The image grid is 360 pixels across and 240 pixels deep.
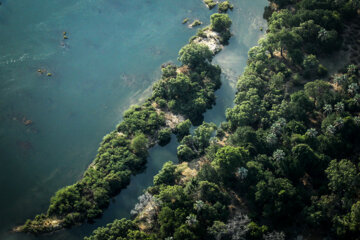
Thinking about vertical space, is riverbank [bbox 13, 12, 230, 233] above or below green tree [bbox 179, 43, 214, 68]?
below

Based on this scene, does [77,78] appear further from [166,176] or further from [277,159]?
[277,159]

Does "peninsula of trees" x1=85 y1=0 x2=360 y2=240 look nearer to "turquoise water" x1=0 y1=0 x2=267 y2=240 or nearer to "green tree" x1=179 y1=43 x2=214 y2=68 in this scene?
"turquoise water" x1=0 y1=0 x2=267 y2=240

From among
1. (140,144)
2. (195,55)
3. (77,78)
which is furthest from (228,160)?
(77,78)

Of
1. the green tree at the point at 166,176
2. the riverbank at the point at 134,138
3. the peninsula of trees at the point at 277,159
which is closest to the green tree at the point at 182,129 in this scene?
the peninsula of trees at the point at 277,159

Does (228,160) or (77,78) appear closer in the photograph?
(228,160)

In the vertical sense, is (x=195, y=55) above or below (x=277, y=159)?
above

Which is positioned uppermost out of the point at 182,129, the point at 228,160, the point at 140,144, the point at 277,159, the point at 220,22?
the point at 220,22

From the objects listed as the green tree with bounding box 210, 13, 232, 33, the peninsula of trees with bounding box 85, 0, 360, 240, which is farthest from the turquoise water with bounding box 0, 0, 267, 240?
the peninsula of trees with bounding box 85, 0, 360, 240
